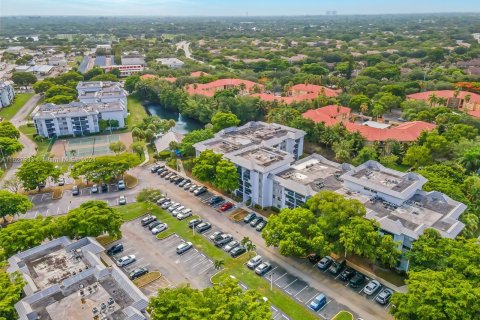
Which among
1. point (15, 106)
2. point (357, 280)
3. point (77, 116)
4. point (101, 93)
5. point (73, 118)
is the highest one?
point (101, 93)

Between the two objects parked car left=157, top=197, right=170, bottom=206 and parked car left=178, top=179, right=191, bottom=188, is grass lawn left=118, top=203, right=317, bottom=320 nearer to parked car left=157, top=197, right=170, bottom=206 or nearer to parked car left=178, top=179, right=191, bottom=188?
parked car left=157, top=197, right=170, bottom=206

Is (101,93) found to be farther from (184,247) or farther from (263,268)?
(263,268)

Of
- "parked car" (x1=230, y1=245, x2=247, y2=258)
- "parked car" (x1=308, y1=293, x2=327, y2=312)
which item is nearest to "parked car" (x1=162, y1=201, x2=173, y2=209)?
"parked car" (x1=230, y1=245, x2=247, y2=258)

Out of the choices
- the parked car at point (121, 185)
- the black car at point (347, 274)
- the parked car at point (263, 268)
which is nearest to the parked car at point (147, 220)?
the parked car at point (121, 185)

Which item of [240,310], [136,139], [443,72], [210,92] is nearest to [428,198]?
[240,310]

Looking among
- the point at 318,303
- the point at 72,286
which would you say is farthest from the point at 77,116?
the point at 318,303

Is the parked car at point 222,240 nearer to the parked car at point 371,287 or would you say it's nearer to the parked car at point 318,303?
the parked car at point 318,303
